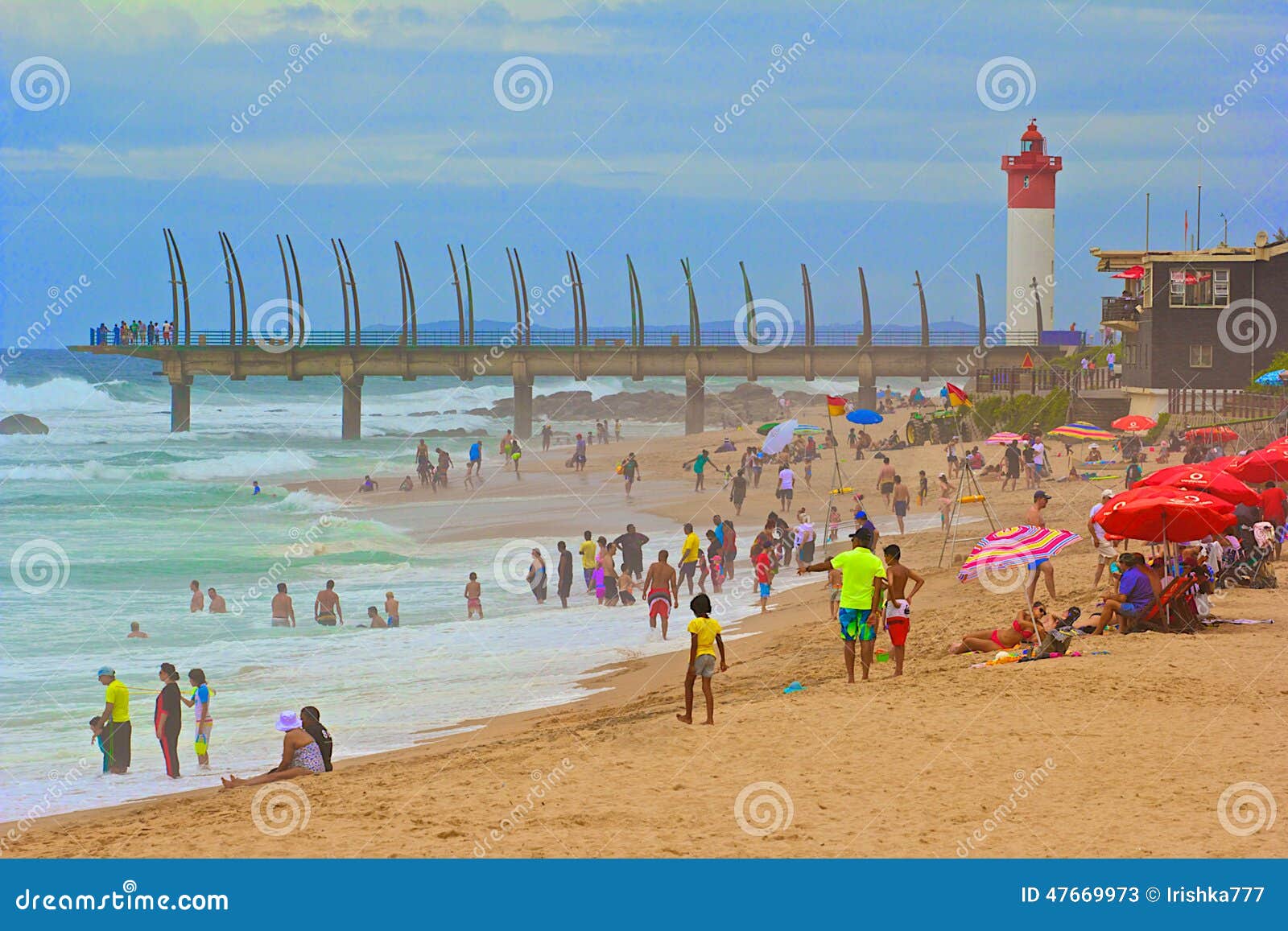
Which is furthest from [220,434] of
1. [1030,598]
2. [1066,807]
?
[1066,807]

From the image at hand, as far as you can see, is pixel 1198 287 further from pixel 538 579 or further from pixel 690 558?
pixel 538 579

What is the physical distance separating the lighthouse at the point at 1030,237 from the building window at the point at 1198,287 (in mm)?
18968

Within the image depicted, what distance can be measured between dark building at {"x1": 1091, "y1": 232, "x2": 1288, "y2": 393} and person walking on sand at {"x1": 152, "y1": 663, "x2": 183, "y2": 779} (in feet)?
103

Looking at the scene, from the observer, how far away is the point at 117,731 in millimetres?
13148

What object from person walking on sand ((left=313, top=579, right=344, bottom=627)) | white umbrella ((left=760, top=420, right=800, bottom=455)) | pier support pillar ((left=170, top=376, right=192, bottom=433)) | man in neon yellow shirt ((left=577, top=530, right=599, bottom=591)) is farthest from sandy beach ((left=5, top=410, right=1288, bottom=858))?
pier support pillar ((left=170, top=376, right=192, bottom=433))

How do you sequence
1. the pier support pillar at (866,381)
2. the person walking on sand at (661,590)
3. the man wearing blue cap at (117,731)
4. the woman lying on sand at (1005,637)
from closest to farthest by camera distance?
the woman lying on sand at (1005,637) → the man wearing blue cap at (117,731) → the person walking on sand at (661,590) → the pier support pillar at (866,381)

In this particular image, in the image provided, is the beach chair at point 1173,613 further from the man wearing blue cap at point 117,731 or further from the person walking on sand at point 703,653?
the man wearing blue cap at point 117,731

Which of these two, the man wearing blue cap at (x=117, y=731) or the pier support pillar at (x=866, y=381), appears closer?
the man wearing blue cap at (x=117, y=731)

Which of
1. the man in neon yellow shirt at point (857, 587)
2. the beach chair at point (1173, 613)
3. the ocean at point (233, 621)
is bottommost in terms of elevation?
the ocean at point (233, 621)

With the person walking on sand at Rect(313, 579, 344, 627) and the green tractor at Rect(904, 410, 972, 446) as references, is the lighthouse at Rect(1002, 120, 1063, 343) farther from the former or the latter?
the person walking on sand at Rect(313, 579, 344, 627)

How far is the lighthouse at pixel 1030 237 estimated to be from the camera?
192 feet

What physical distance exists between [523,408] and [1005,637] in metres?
42.1

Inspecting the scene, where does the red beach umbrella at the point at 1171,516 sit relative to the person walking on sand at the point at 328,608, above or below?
above

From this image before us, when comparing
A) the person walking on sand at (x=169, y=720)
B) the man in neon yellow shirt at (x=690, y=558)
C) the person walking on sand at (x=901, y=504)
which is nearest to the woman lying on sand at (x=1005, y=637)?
the person walking on sand at (x=169, y=720)
